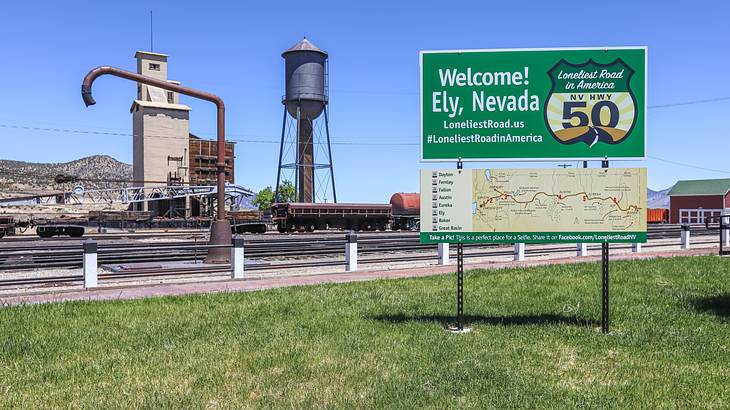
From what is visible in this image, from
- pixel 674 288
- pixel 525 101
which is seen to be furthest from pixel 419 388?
pixel 674 288

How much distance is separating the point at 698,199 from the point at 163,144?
6437 cm

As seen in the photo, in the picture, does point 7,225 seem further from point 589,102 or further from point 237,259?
point 589,102

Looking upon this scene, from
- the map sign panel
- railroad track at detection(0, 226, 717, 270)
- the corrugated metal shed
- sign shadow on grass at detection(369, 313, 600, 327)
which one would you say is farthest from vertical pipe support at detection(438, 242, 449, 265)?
the corrugated metal shed

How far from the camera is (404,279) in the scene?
1445 centimetres

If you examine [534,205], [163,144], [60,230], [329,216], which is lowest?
[60,230]

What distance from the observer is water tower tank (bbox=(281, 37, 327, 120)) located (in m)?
64.9

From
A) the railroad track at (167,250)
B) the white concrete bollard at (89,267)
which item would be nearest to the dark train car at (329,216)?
the railroad track at (167,250)

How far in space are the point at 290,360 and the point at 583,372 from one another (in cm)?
298

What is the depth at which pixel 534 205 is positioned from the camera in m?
8.41

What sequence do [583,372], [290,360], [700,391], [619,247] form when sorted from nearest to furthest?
[700,391]
[583,372]
[290,360]
[619,247]

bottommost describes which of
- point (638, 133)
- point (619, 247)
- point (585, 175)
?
point (619, 247)

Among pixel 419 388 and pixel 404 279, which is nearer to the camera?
pixel 419 388

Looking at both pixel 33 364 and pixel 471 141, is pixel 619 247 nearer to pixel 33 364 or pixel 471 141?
pixel 471 141

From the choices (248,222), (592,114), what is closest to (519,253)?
(592,114)
